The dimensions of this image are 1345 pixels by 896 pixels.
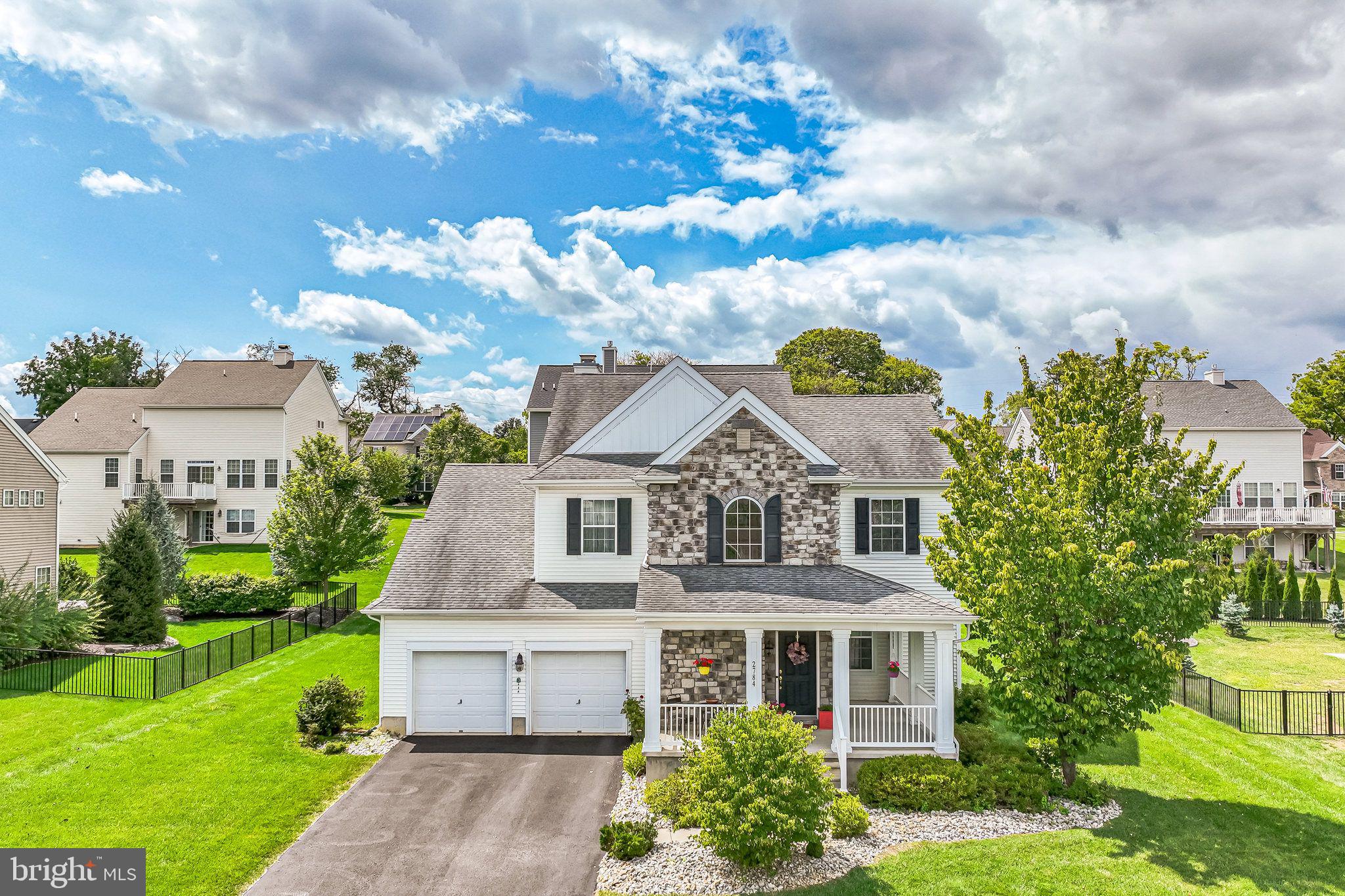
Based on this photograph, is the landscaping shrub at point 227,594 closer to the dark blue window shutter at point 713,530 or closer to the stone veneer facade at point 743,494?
the stone veneer facade at point 743,494

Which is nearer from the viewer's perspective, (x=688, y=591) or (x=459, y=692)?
(x=688, y=591)

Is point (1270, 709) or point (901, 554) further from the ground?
point (901, 554)

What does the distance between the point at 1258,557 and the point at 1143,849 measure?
28.1 meters

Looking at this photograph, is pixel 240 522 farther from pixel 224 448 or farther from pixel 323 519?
pixel 323 519

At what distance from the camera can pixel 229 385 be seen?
1758 inches

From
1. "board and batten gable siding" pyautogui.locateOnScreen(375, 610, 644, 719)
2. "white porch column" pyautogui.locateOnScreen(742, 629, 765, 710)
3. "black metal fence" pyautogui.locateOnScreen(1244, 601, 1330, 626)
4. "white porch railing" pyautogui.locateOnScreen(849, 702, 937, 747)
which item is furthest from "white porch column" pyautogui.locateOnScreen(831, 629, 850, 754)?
"black metal fence" pyautogui.locateOnScreen(1244, 601, 1330, 626)

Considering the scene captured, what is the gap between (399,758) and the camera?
16656mm

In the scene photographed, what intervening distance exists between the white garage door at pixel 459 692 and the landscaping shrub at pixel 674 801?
5809mm

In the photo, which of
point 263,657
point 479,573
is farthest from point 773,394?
point 263,657

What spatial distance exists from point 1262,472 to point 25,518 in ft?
188

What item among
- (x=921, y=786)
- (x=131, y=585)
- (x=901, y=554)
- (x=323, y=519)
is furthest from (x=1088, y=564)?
(x=131, y=585)

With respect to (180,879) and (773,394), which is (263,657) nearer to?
(180,879)

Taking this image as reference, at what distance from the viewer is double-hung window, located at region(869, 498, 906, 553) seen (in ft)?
62.5

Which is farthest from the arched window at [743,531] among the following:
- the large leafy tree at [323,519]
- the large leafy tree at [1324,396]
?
the large leafy tree at [1324,396]
